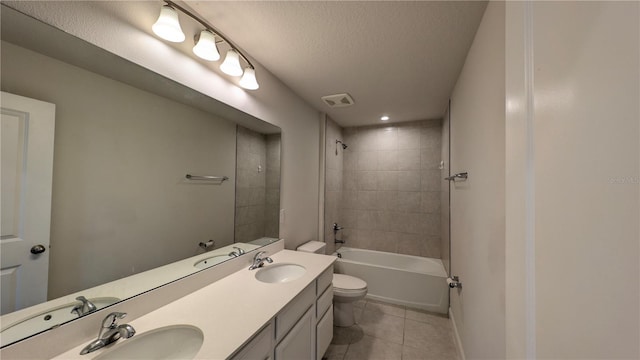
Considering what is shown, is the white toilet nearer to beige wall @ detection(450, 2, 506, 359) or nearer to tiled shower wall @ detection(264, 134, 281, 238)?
tiled shower wall @ detection(264, 134, 281, 238)

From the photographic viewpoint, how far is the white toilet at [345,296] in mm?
2088

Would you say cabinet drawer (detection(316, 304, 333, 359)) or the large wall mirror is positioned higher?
the large wall mirror

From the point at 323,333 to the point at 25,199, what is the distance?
1743 millimetres

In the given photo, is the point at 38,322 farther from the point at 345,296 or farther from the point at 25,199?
the point at 345,296

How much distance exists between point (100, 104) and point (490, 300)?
2.03 metres

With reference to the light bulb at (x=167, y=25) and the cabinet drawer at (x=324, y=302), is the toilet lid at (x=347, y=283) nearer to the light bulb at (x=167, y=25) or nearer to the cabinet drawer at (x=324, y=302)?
the cabinet drawer at (x=324, y=302)

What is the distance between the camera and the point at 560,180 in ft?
1.25

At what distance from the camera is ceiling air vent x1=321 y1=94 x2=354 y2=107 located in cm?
230

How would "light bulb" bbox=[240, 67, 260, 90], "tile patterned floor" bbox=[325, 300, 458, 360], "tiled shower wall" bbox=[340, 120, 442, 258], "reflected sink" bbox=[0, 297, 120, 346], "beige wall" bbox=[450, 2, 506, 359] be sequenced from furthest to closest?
"tiled shower wall" bbox=[340, 120, 442, 258] → "tile patterned floor" bbox=[325, 300, 458, 360] → "light bulb" bbox=[240, 67, 260, 90] → "beige wall" bbox=[450, 2, 506, 359] → "reflected sink" bbox=[0, 297, 120, 346]

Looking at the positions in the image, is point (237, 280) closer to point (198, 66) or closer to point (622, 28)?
point (198, 66)

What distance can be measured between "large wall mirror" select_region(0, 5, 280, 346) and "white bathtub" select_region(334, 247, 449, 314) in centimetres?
194

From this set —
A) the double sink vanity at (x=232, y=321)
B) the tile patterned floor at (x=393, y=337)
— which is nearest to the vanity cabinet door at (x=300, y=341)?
the double sink vanity at (x=232, y=321)

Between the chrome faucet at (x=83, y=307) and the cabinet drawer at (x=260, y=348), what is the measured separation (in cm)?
60

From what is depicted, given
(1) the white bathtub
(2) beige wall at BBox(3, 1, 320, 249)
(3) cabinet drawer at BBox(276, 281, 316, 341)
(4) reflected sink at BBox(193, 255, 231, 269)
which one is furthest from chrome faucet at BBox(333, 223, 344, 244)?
(4) reflected sink at BBox(193, 255, 231, 269)
